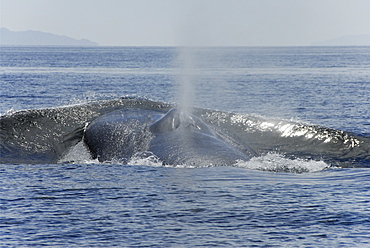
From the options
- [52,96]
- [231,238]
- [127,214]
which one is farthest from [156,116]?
[52,96]

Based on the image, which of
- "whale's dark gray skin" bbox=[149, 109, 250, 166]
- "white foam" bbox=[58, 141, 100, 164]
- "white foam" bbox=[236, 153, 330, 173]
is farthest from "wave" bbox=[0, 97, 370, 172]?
"whale's dark gray skin" bbox=[149, 109, 250, 166]

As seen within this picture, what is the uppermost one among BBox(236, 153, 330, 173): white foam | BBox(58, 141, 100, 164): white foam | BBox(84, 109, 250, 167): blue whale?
BBox(84, 109, 250, 167): blue whale

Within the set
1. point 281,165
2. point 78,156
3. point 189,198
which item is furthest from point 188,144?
point 78,156

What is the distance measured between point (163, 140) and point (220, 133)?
2132mm

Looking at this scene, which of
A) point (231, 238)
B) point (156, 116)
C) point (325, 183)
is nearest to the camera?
point (231, 238)

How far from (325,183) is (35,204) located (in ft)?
17.7

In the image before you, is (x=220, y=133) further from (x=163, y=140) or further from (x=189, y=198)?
(x=189, y=198)

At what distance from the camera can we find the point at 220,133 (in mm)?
14172

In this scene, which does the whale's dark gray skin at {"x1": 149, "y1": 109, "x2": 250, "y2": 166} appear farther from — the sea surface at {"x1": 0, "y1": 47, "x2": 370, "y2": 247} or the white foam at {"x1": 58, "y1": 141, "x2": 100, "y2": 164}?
the white foam at {"x1": 58, "y1": 141, "x2": 100, "y2": 164}

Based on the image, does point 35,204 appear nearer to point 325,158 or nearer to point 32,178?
Answer: point 32,178

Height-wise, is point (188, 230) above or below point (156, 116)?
below

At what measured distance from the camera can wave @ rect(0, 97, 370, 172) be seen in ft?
46.4

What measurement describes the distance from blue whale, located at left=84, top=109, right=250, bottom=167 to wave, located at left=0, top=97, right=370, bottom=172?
0.52m

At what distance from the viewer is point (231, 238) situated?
725cm
